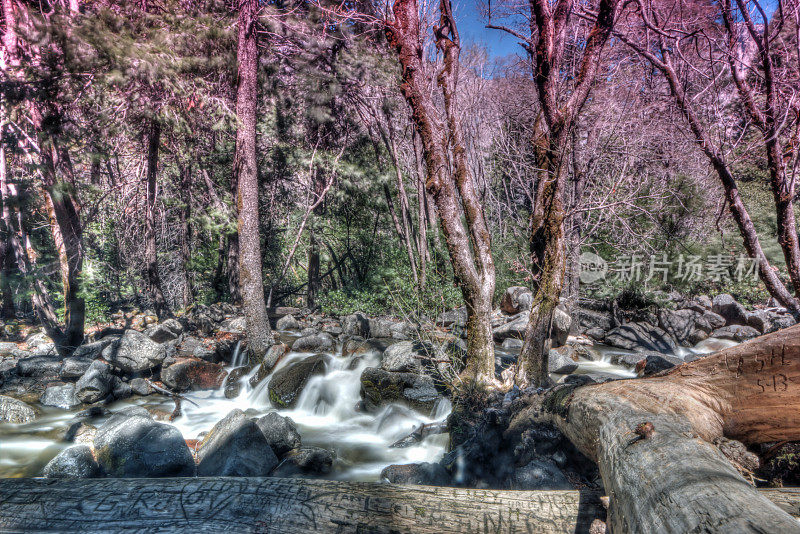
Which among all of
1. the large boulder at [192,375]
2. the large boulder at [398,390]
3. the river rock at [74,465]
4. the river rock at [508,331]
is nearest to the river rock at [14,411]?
the large boulder at [192,375]

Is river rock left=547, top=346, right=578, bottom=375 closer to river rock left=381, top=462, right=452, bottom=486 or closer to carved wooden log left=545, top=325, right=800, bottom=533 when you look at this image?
river rock left=381, top=462, right=452, bottom=486

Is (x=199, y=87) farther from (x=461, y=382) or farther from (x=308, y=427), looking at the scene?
(x=461, y=382)

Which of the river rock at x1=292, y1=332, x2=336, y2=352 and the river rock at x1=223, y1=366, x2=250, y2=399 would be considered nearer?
the river rock at x1=223, y1=366, x2=250, y2=399

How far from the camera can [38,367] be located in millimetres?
7555

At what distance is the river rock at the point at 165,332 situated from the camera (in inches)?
372

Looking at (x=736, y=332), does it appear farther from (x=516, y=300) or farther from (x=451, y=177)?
(x=451, y=177)

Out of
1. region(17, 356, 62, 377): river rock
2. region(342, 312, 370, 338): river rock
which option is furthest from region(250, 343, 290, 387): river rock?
region(17, 356, 62, 377): river rock

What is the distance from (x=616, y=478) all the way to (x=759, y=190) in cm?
1564

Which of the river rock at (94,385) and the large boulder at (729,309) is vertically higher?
the large boulder at (729,309)

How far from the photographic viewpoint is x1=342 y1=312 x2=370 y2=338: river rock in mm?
10184

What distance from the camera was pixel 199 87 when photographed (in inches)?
327

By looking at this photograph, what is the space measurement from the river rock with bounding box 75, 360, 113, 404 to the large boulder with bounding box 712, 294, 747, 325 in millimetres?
13799

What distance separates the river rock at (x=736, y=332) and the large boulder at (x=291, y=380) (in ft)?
30.5

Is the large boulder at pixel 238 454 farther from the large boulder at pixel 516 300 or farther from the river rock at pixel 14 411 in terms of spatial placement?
the large boulder at pixel 516 300
